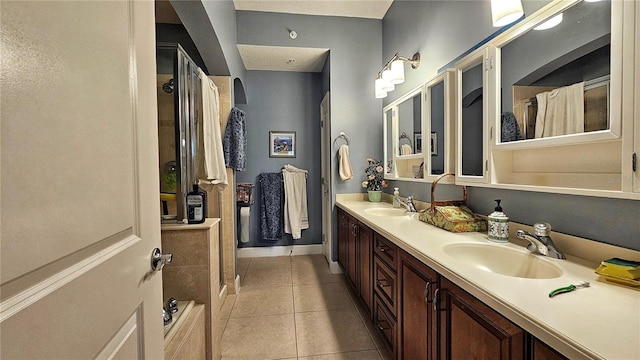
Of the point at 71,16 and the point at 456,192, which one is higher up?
the point at 71,16

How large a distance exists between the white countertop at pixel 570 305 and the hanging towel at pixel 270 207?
2.82 m

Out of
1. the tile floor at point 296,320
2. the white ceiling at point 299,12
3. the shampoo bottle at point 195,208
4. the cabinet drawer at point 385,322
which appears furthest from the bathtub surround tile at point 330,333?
the white ceiling at point 299,12

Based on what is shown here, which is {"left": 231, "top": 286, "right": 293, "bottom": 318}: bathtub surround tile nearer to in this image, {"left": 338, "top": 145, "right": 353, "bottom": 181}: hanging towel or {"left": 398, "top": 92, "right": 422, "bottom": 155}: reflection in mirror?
{"left": 338, "top": 145, "right": 353, "bottom": 181}: hanging towel

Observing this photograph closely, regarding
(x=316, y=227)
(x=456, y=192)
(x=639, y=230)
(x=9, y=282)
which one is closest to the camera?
(x=9, y=282)

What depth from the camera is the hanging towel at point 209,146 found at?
1824 millimetres

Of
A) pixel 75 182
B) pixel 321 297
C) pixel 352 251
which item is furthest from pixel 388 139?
pixel 75 182

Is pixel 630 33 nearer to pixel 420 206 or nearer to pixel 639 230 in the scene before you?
pixel 639 230

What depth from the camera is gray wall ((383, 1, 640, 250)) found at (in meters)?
0.96

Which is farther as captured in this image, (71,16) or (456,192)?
(456,192)

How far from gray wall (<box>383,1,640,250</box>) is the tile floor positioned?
122 centimetres

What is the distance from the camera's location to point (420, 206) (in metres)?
2.36

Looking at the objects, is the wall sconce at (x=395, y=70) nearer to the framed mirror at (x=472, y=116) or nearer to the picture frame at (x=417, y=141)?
the picture frame at (x=417, y=141)

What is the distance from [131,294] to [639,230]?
1.57 metres

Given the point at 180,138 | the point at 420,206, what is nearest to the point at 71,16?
the point at 180,138
